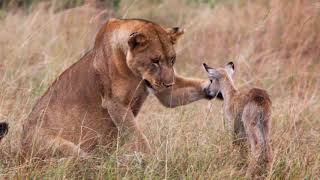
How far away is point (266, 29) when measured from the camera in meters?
9.32

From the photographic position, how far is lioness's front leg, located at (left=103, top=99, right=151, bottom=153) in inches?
220

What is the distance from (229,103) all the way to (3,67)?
268cm

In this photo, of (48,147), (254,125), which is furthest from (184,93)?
(48,147)

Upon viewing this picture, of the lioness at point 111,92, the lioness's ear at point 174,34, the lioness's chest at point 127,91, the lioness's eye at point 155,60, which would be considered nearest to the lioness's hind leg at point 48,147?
the lioness at point 111,92

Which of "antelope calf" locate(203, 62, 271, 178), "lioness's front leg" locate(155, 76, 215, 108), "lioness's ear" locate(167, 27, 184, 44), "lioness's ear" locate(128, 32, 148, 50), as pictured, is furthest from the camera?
"lioness's front leg" locate(155, 76, 215, 108)

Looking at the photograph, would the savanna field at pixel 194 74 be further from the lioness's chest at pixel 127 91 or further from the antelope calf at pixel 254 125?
the lioness's chest at pixel 127 91

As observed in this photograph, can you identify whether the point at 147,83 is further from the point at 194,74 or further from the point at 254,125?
the point at 194,74

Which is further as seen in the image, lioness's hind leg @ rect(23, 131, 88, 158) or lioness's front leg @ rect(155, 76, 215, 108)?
lioness's front leg @ rect(155, 76, 215, 108)

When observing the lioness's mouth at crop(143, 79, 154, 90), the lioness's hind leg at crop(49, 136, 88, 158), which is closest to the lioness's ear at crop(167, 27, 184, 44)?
the lioness's mouth at crop(143, 79, 154, 90)

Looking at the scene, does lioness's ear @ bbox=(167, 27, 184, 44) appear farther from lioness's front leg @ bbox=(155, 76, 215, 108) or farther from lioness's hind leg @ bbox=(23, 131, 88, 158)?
lioness's hind leg @ bbox=(23, 131, 88, 158)

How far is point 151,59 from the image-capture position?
5.58m

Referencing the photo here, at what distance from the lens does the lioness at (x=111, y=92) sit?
5590mm

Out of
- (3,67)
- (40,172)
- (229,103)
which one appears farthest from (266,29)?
(40,172)

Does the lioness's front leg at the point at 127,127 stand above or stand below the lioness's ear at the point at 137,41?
below
